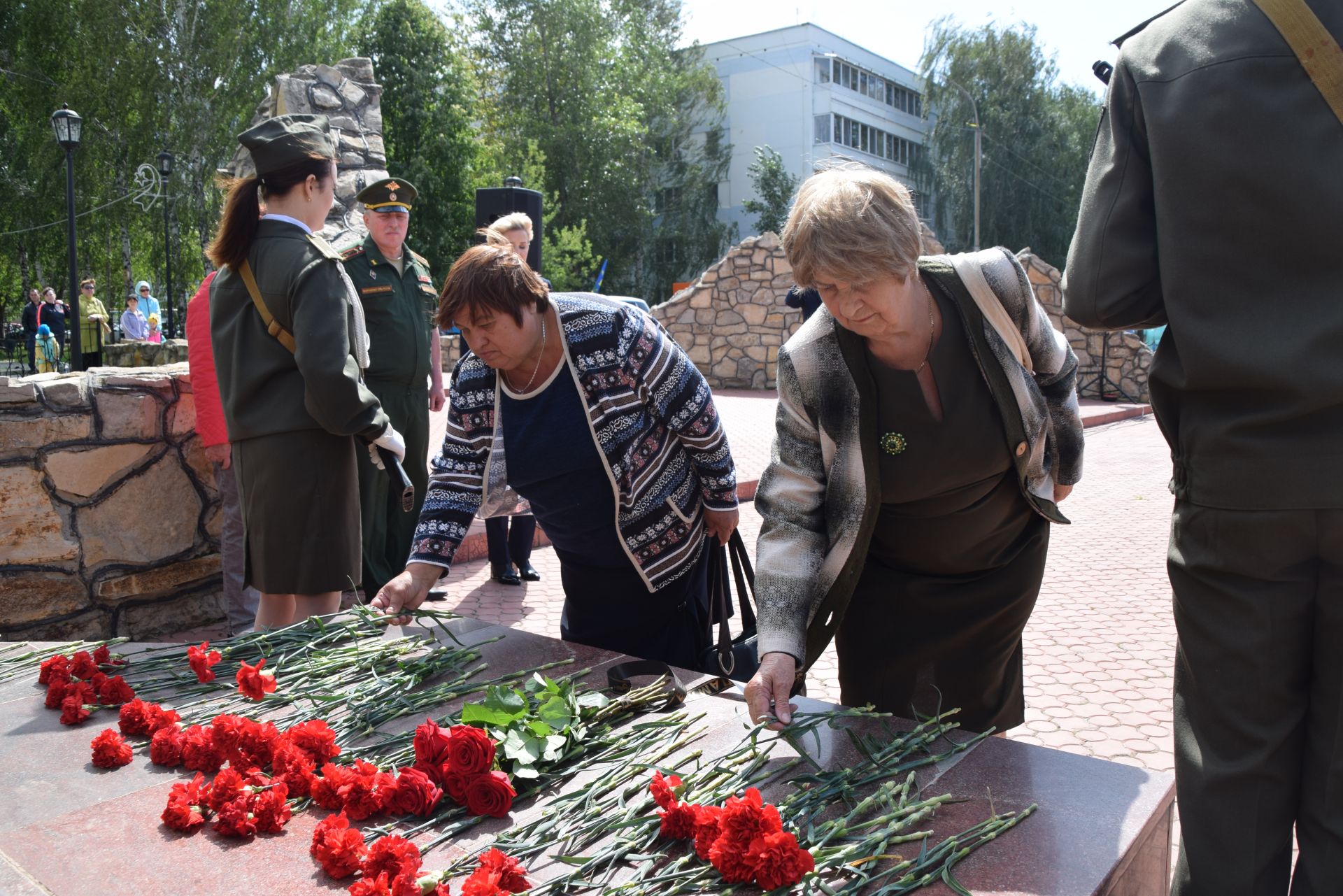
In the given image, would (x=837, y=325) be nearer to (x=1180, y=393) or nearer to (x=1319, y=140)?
(x=1180, y=393)

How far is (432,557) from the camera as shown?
2668 millimetres

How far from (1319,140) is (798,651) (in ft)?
3.83

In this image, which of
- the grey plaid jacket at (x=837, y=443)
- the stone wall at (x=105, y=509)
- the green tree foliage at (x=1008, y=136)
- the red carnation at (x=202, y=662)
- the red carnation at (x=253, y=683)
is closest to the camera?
the grey plaid jacket at (x=837, y=443)

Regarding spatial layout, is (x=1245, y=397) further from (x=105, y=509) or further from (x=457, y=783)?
(x=105, y=509)

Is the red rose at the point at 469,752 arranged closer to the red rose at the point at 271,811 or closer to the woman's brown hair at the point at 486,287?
the red rose at the point at 271,811

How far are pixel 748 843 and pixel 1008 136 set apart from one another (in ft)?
130

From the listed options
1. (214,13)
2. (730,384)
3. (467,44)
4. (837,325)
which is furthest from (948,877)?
(467,44)

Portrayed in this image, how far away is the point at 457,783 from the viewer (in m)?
1.67

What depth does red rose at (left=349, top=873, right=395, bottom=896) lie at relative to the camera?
53.8 inches

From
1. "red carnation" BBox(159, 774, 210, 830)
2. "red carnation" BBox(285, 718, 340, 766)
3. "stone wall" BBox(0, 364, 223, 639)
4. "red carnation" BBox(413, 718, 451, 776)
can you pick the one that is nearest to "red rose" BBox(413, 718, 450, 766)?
"red carnation" BBox(413, 718, 451, 776)

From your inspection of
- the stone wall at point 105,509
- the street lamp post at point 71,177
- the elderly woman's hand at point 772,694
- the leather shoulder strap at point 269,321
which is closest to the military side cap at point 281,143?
the leather shoulder strap at point 269,321

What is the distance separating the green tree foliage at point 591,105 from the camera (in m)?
34.5

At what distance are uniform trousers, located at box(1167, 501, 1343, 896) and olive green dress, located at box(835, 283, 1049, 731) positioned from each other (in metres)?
0.58

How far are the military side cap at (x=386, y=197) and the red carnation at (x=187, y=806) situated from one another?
3.85 m
